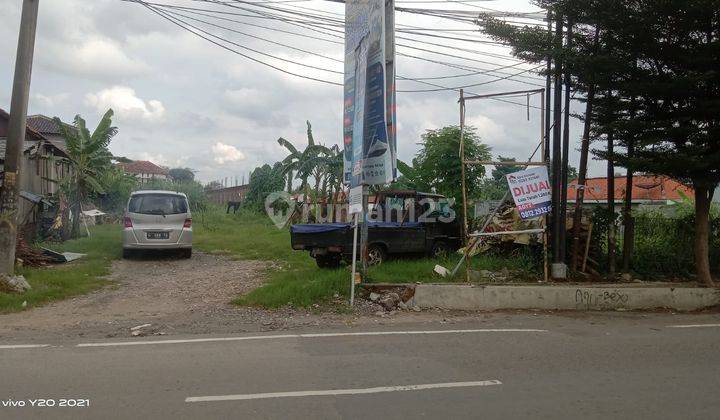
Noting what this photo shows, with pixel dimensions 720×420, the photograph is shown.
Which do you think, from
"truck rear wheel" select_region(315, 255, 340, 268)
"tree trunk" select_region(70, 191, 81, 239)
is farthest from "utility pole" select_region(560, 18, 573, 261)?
"tree trunk" select_region(70, 191, 81, 239)

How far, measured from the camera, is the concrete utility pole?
9938 millimetres

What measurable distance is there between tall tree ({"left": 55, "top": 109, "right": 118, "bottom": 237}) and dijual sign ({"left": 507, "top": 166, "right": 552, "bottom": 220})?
1446 cm

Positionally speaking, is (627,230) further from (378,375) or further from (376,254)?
(378,375)

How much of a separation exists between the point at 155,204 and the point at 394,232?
605cm

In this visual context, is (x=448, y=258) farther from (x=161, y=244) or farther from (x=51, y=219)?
(x=51, y=219)

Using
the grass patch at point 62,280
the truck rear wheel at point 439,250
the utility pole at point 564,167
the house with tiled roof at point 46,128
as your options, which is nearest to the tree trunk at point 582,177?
the utility pole at point 564,167

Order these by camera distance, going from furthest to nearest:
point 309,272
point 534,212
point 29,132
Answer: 1. point 29,132
2. point 309,272
3. point 534,212

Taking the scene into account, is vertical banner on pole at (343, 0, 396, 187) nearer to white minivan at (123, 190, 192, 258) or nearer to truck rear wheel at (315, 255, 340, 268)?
truck rear wheel at (315, 255, 340, 268)

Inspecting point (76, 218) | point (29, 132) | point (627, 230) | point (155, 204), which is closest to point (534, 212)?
point (627, 230)

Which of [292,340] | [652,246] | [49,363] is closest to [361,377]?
[292,340]

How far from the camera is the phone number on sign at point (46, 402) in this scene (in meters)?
4.50

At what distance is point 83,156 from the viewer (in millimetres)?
19047

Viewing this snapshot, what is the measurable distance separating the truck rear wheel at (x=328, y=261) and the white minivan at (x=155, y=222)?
3.77m

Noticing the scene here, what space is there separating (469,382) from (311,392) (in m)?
1.46
